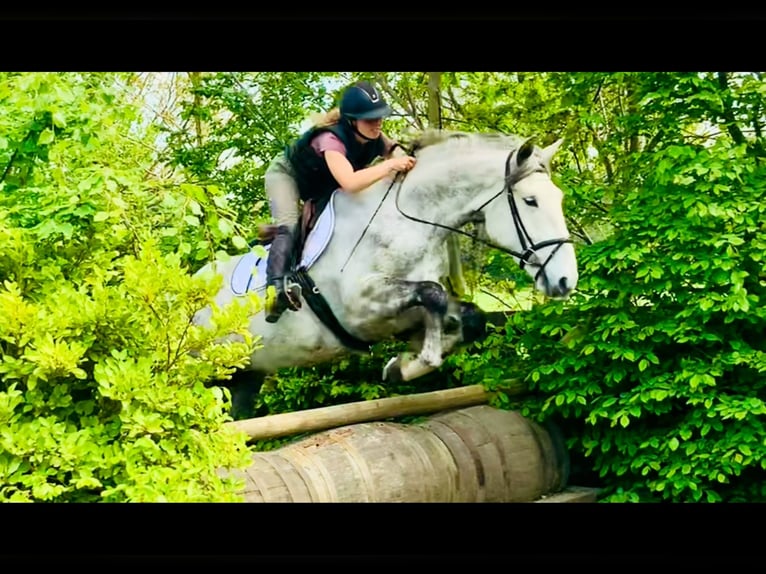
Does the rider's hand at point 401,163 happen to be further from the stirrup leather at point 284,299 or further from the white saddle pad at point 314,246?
the stirrup leather at point 284,299

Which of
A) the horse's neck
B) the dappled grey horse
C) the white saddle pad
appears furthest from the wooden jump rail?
the horse's neck

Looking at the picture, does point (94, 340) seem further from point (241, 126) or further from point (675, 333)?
point (675, 333)

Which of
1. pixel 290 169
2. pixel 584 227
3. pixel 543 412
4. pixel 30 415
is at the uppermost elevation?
pixel 290 169

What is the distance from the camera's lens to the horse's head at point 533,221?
352 cm

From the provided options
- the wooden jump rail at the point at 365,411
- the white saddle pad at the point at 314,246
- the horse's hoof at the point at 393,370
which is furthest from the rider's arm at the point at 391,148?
the wooden jump rail at the point at 365,411

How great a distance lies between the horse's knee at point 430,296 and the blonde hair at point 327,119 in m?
0.70

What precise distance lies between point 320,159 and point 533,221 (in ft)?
2.75

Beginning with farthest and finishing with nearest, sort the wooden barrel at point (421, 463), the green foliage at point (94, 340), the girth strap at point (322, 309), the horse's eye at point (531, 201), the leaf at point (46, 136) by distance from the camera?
the girth strap at point (322, 309) < the horse's eye at point (531, 201) < the wooden barrel at point (421, 463) < the leaf at point (46, 136) < the green foliage at point (94, 340)

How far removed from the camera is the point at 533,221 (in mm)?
3529
